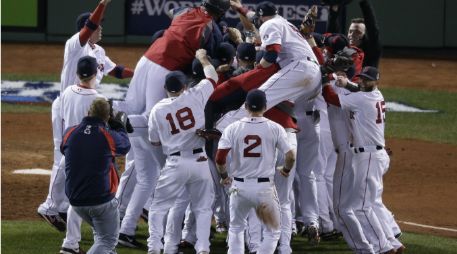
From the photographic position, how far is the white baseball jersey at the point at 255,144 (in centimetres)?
993

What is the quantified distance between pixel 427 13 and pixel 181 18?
15.3m

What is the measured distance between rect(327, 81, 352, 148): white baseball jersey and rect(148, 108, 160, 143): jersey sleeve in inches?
71.3

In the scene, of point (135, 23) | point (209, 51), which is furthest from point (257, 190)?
point (135, 23)

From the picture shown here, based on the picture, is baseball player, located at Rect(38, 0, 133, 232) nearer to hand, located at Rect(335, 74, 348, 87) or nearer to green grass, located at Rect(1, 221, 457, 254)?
green grass, located at Rect(1, 221, 457, 254)

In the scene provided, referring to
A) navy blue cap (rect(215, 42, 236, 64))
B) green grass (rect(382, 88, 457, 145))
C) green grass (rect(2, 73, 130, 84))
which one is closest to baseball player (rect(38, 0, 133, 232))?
navy blue cap (rect(215, 42, 236, 64))

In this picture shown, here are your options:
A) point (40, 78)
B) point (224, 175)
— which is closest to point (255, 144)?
point (224, 175)

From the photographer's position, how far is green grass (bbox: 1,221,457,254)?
37.5 ft

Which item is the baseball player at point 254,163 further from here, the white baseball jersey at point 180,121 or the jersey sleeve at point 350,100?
the jersey sleeve at point 350,100

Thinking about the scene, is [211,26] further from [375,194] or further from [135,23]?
[135,23]

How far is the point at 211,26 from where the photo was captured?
37.5 ft

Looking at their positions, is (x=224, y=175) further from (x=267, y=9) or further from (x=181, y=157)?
(x=267, y=9)

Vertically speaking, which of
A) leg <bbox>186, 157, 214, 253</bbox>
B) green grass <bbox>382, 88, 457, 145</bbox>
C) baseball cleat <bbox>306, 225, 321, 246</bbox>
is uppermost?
leg <bbox>186, 157, 214, 253</bbox>

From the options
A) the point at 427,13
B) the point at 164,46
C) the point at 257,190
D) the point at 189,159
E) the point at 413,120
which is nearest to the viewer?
the point at 257,190

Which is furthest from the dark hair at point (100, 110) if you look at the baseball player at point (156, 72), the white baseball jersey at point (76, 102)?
the baseball player at point (156, 72)
